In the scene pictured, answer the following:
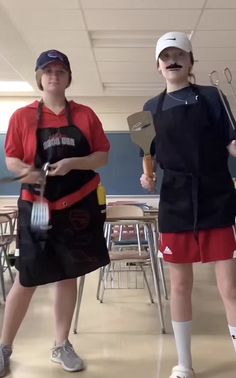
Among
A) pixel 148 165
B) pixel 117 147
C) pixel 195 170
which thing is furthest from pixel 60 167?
pixel 117 147

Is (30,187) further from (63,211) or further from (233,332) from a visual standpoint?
(233,332)

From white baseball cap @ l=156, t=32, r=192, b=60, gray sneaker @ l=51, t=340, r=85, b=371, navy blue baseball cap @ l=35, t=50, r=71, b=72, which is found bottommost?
gray sneaker @ l=51, t=340, r=85, b=371

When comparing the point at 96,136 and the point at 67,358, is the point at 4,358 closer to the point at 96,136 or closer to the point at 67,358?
the point at 67,358

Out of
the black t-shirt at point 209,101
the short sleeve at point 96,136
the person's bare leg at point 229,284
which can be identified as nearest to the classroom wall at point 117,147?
the short sleeve at point 96,136

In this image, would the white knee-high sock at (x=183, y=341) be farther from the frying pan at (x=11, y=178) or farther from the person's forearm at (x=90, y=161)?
the frying pan at (x=11, y=178)

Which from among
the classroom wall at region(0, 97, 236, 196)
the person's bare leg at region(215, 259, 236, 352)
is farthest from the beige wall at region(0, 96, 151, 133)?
the person's bare leg at region(215, 259, 236, 352)

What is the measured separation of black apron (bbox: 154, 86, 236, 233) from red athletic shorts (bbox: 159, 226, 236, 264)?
27 millimetres

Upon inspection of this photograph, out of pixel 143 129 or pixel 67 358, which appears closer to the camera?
pixel 143 129

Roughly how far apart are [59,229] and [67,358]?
58cm

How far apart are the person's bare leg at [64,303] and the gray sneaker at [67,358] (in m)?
0.03

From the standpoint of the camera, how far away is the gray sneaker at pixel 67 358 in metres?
1.88

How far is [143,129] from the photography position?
172 cm

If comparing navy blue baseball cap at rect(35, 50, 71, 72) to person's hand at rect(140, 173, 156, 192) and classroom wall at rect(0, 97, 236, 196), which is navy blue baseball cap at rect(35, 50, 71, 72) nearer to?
person's hand at rect(140, 173, 156, 192)

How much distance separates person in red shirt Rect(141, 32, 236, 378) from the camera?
1650 mm
